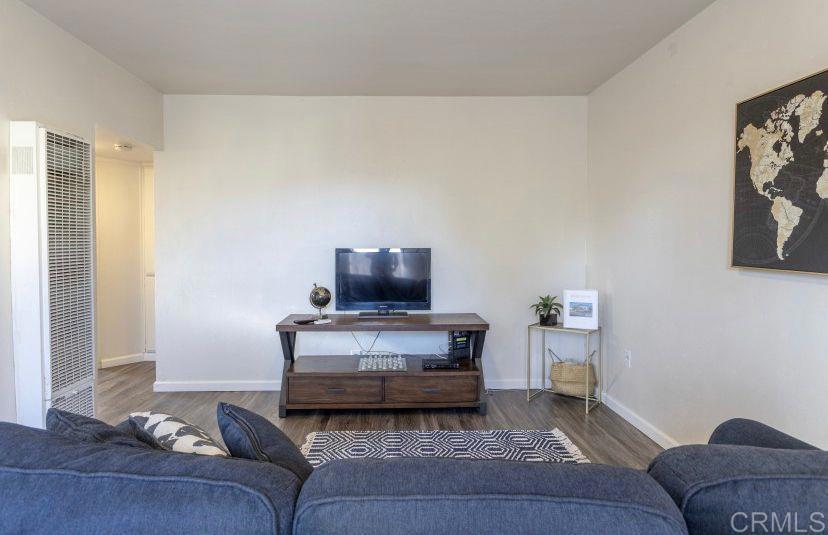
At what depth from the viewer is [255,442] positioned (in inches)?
40.3

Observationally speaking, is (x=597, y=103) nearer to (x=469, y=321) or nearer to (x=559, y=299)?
(x=559, y=299)

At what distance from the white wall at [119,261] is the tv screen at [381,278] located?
286cm

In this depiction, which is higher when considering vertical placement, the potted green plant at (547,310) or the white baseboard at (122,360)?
the potted green plant at (547,310)

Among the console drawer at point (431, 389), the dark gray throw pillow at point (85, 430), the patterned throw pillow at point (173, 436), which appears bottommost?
the console drawer at point (431, 389)

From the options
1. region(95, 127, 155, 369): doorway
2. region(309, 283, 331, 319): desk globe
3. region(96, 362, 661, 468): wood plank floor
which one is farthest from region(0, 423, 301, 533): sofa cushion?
region(95, 127, 155, 369): doorway

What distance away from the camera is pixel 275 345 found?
4.06 metres

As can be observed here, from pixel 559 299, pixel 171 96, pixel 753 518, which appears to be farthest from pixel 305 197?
pixel 753 518

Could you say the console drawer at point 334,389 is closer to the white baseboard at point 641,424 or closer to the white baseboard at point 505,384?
the white baseboard at point 505,384

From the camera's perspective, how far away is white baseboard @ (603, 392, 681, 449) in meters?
2.90

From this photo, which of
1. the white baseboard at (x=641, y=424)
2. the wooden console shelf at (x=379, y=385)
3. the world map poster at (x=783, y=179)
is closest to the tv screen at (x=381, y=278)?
the wooden console shelf at (x=379, y=385)

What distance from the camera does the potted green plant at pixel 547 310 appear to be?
383cm

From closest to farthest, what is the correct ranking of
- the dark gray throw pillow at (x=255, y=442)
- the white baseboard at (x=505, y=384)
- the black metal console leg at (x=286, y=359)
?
the dark gray throw pillow at (x=255, y=442) < the black metal console leg at (x=286, y=359) < the white baseboard at (x=505, y=384)

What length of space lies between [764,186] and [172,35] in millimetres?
3395

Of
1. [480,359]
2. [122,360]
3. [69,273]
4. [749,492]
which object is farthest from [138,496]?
[122,360]
